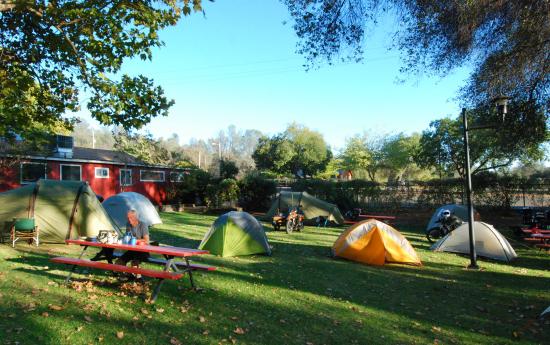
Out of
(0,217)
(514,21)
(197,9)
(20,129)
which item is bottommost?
(0,217)

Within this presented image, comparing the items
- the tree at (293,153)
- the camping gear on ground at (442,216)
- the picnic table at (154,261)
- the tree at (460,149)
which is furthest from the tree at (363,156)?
the picnic table at (154,261)

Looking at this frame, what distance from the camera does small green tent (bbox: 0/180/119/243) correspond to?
11.5 meters

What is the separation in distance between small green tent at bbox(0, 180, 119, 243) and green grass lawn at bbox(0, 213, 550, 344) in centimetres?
91

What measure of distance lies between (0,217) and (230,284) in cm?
767

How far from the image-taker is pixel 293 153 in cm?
4569

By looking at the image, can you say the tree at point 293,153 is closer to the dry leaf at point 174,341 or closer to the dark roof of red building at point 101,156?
the dark roof of red building at point 101,156

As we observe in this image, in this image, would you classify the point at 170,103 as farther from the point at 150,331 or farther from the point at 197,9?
the point at 150,331

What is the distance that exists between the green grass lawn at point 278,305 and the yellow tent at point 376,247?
47 cm

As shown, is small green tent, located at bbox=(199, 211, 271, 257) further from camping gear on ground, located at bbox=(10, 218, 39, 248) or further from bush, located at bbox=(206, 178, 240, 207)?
bush, located at bbox=(206, 178, 240, 207)

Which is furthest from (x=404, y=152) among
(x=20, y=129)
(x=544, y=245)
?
(x=20, y=129)

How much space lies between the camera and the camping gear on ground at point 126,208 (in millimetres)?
16062

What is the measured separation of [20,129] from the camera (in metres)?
9.09

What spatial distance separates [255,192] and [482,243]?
1658cm

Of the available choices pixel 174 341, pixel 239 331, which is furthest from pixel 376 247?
pixel 174 341
